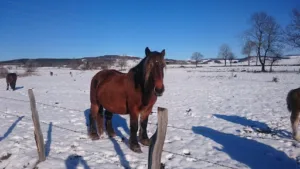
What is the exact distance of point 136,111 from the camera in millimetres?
5512

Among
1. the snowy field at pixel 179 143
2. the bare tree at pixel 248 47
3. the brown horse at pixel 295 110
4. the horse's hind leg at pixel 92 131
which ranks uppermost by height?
the bare tree at pixel 248 47

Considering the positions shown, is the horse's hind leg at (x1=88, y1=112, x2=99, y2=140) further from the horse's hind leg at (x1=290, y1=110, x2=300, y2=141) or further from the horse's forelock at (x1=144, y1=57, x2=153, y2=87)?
the horse's hind leg at (x1=290, y1=110, x2=300, y2=141)

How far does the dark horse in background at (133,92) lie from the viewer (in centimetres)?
479

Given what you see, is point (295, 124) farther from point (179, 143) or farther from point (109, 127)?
point (109, 127)

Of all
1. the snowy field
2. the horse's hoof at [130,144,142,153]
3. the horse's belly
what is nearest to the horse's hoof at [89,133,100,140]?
the snowy field

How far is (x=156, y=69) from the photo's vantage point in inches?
184

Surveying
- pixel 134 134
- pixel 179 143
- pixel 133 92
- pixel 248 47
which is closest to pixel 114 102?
pixel 133 92

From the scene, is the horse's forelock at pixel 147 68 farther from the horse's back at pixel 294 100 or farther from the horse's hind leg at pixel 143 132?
the horse's back at pixel 294 100

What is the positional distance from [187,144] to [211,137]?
99 centimetres

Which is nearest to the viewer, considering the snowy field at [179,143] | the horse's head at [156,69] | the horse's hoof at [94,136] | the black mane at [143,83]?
the horse's head at [156,69]

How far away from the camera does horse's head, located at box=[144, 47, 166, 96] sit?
14.9ft

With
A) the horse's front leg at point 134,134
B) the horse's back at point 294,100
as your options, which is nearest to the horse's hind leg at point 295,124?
the horse's back at point 294,100

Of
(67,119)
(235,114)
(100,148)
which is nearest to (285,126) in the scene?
(235,114)

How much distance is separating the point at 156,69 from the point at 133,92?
42.0 inches
